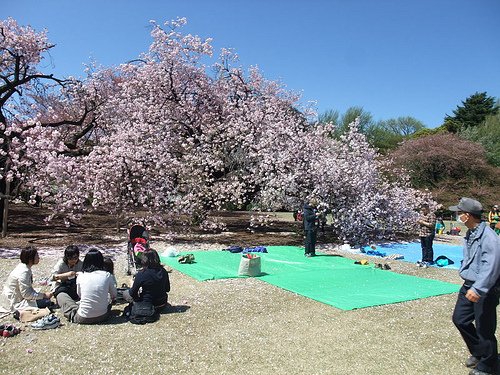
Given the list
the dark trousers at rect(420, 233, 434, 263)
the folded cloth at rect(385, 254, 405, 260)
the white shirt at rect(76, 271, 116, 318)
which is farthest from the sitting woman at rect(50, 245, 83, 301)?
the dark trousers at rect(420, 233, 434, 263)

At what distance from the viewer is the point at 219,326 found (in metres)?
4.96

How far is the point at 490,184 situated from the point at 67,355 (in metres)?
21.3

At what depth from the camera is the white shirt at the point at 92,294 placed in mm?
4773

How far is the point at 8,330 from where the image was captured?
4402 millimetres

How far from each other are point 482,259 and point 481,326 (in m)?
0.60

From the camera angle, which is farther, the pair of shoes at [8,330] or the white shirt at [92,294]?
the white shirt at [92,294]

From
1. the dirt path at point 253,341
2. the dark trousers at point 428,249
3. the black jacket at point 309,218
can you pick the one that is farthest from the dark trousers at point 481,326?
the black jacket at point 309,218

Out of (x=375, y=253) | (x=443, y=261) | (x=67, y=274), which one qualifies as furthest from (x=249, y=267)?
(x=443, y=261)

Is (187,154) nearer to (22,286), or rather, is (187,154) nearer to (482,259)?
(22,286)

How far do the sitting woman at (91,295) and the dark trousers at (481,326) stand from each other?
3.81m

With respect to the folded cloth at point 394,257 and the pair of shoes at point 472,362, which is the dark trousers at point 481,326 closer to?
the pair of shoes at point 472,362

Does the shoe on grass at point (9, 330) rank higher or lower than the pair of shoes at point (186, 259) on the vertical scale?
lower

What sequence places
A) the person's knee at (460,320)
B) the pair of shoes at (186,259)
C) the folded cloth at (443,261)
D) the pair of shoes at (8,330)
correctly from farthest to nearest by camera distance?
the folded cloth at (443,261), the pair of shoes at (186,259), the pair of shoes at (8,330), the person's knee at (460,320)

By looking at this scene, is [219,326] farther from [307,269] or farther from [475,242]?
[307,269]
